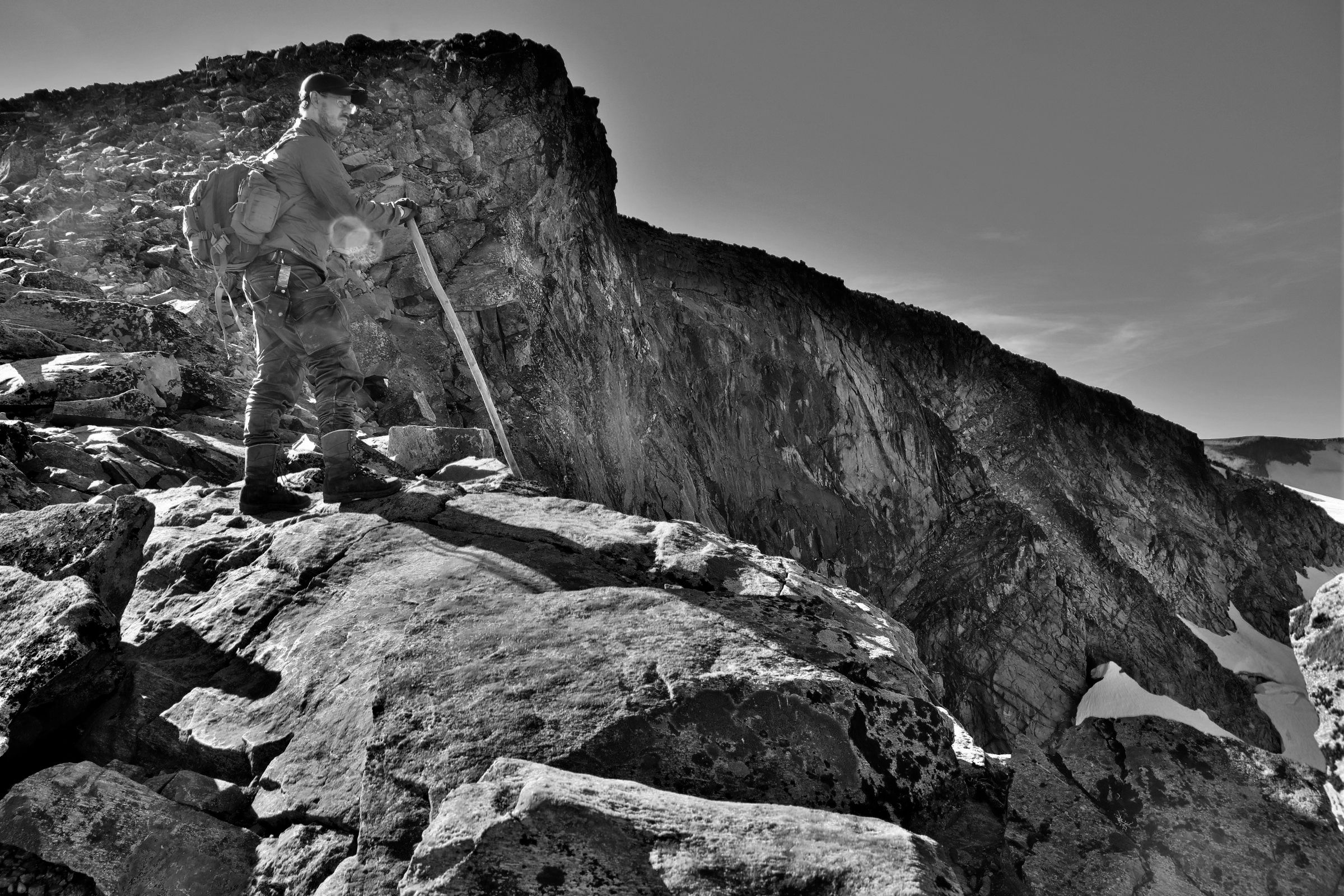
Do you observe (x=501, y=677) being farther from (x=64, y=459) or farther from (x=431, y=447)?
(x=64, y=459)

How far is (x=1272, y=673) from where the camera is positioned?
27641 mm

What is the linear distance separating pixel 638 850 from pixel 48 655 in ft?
7.04

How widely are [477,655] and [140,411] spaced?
5.40 metres

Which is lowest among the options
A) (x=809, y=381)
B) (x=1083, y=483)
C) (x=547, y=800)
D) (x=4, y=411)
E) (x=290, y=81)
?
(x=547, y=800)

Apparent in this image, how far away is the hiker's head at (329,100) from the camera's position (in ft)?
13.7

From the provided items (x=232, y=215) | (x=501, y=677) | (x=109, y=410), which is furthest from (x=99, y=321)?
(x=501, y=677)

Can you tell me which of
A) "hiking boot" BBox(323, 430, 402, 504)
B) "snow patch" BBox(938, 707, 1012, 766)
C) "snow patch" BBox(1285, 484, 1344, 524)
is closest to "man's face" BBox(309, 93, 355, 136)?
"hiking boot" BBox(323, 430, 402, 504)

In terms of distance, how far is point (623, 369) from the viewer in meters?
16.0

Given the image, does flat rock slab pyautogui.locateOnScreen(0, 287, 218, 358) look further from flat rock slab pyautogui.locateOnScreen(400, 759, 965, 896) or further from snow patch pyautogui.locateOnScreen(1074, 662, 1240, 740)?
snow patch pyautogui.locateOnScreen(1074, 662, 1240, 740)

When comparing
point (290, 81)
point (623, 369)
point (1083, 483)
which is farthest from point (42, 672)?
point (1083, 483)

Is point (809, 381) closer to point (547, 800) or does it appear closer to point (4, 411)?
point (4, 411)

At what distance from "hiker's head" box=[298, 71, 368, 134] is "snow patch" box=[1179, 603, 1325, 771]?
31.9 m

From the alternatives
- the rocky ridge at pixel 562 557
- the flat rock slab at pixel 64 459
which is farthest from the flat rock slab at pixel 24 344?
the flat rock slab at pixel 64 459

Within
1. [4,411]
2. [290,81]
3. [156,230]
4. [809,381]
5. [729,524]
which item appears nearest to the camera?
[4,411]
